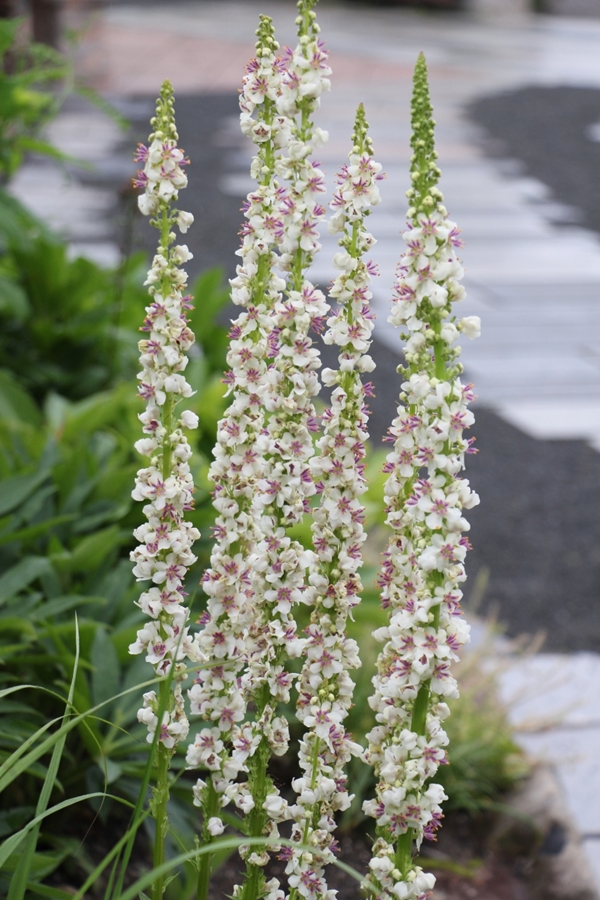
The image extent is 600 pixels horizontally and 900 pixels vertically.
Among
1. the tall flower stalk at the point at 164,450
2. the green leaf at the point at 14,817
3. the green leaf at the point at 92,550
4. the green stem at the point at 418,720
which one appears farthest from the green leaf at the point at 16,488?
the green stem at the point at 418,720

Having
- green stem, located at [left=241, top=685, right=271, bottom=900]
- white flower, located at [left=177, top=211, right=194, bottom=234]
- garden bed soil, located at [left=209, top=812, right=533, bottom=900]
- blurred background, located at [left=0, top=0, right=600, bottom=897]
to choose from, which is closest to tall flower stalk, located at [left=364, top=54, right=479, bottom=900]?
green stem, located at [left=241, top=685, right=271, bottom=900]

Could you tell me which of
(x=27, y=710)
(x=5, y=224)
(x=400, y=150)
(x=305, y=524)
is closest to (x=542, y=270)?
(x=400, y=150)

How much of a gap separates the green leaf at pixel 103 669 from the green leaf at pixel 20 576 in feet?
0.53

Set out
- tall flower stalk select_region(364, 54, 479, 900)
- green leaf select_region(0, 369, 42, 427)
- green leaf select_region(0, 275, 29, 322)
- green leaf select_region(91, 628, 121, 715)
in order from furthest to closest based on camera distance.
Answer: green leaf select_region(0, 275, 29, 322) < green leaf select_region(0, 369, 42, 427) < green leaf select_region(91, 628, 121, 715) < tall flower stalk select_region(364, 54, 479, 900)

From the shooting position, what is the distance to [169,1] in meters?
19.0

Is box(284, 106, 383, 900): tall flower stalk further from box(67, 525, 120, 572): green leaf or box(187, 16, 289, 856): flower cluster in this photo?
box(67, 525, 120, 572): green leaf

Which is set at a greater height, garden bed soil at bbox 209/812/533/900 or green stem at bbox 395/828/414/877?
green stem at bbox 395/828/414/877

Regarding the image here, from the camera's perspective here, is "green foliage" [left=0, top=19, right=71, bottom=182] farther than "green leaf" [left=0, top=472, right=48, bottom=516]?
Yes

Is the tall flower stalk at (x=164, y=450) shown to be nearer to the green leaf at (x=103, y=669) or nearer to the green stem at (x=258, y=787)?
the green stem at (x=258, y=787)

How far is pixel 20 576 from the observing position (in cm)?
206

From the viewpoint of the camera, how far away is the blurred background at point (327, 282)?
A: 8.48ft

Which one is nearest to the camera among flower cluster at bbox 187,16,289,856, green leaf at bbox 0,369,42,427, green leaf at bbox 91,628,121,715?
flower cluster at bbox 187,16,289,856

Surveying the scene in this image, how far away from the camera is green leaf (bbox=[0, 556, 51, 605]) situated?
2.04 metres

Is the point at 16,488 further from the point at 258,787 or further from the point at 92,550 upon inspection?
the point at 258,787
